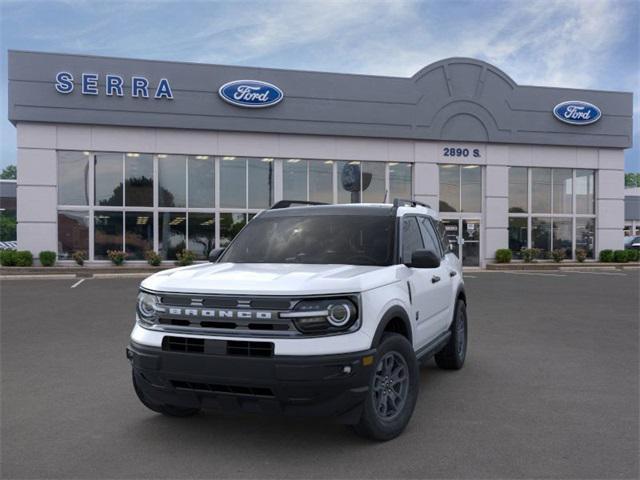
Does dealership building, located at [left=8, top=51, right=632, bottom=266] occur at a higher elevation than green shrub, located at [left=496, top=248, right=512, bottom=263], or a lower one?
higher

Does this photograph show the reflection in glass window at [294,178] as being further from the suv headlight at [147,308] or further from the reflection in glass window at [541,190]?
the suv headlight at [147,308]

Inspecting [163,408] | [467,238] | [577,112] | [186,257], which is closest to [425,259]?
[163,408]

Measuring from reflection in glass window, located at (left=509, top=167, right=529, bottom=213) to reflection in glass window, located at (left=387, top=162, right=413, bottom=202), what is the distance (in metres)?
5.23

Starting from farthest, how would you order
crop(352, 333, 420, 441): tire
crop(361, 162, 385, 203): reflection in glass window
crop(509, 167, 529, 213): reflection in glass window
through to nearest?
crop(509, 167, 529, 213): reflection in glass window
crop(361, 162, 385, 203): reflection in glass window
crop(352, 333, 420, 441): tire

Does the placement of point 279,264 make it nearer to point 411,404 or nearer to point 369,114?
point 411,404

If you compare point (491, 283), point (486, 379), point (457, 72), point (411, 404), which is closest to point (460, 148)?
point (457, 72)

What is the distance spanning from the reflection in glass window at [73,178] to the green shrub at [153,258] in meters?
3.26

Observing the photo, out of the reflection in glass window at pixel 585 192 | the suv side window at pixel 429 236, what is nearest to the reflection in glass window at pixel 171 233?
the suv side window at pixel 429 236

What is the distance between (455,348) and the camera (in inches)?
262

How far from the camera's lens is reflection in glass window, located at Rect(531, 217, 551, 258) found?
27.7 metres

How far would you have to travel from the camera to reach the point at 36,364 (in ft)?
23.3

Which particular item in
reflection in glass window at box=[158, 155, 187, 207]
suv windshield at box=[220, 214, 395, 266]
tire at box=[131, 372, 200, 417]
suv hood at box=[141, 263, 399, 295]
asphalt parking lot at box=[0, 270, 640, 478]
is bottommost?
asphalt parking lot at box=[0, 270, 640, 478]

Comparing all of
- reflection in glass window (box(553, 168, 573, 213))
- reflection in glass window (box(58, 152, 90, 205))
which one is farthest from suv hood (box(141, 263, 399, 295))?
reflection in glass window (box(553, 168, 573, 213))

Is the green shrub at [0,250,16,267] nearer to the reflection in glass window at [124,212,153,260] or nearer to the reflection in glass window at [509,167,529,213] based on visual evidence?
the reflection in glass window at [124,212,153,260]
